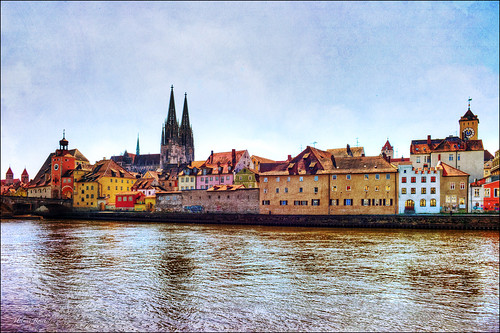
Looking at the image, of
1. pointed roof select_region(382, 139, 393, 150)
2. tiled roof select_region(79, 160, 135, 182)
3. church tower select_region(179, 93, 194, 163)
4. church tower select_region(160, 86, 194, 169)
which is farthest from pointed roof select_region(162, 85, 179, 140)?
pointed roof select_region(382, 139, 393, 150)

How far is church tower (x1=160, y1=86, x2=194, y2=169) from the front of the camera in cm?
15388

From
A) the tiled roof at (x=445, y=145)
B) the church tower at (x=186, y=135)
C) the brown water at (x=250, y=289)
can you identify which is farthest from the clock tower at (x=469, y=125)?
the church tower at (x=186, y=135)

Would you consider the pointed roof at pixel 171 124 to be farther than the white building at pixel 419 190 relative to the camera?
Yes

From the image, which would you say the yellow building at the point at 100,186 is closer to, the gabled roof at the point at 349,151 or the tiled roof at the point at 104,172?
the tiled roof at the point at 104,172

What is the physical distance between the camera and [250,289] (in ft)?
59.2

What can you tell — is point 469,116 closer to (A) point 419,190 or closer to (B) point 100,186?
(A) point 419,190

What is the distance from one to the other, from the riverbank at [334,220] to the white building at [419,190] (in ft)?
17.4

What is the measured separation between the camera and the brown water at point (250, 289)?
46.1 ft

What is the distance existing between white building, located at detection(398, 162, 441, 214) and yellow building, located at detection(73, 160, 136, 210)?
6169 centimetres

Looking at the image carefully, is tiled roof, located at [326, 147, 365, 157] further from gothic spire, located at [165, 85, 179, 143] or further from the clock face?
gothic spire, located at [165, 85, 179, 143]

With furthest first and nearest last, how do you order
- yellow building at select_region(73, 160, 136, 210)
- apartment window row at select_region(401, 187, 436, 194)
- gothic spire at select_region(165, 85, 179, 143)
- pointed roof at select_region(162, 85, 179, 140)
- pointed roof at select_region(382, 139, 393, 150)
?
pointed roof at select_region(162, 85, 179, 140)
gothic spire at select_region(165, 85, 179, 143)
pointed roof at select_region(382, 139, 393, 150)
yellow building at select_region(73, 160, 136, 210)
apartment window row at select_region(401, 187, 436, 194)

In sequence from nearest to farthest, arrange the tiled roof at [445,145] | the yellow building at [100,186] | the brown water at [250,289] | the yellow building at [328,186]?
the brown water at [250,289] → the yellow building at [328,186] → the tiled roof at [445,145] → the yellow building at [100,186]

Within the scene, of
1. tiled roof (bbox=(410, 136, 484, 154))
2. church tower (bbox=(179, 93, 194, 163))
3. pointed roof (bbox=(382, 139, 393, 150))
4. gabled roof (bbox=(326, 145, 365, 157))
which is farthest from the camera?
church tower (bbox=(179, 93, 194, 163))

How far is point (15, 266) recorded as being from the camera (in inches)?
885
